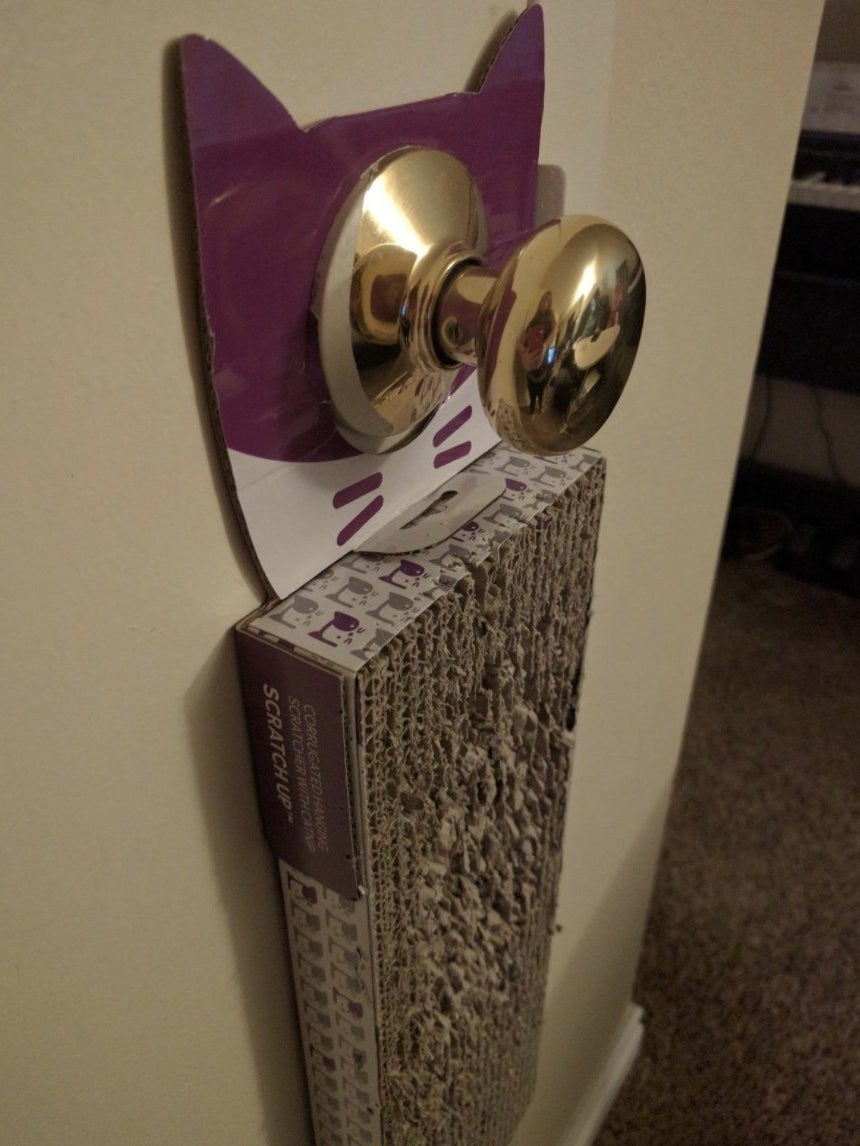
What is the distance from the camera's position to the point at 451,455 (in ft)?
1.22

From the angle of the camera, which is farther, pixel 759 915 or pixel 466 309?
pixel 759 915

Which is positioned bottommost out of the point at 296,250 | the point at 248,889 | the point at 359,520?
the point at 248,889

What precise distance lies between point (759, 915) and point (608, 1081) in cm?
41

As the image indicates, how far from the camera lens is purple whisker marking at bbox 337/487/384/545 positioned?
326 mm

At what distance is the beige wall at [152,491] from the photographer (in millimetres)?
207

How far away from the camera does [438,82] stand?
0.95 feet

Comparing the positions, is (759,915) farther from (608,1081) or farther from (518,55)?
(518,55)

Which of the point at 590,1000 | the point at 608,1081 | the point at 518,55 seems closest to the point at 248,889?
the point at 518,55

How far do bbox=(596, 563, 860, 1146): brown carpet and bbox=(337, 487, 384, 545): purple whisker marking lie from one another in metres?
1.14

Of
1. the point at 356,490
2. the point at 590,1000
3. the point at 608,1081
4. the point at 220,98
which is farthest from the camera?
the point at 608,1081

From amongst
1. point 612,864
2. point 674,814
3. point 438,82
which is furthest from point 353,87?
point 674,814

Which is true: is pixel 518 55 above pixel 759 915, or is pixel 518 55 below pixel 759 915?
above

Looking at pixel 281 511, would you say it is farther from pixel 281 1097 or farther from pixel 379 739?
pixel 281 1097

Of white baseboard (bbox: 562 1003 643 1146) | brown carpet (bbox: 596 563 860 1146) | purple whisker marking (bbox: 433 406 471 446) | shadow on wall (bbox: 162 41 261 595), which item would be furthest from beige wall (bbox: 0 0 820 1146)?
brown carpet (bbox: 596 563 860 1146)
